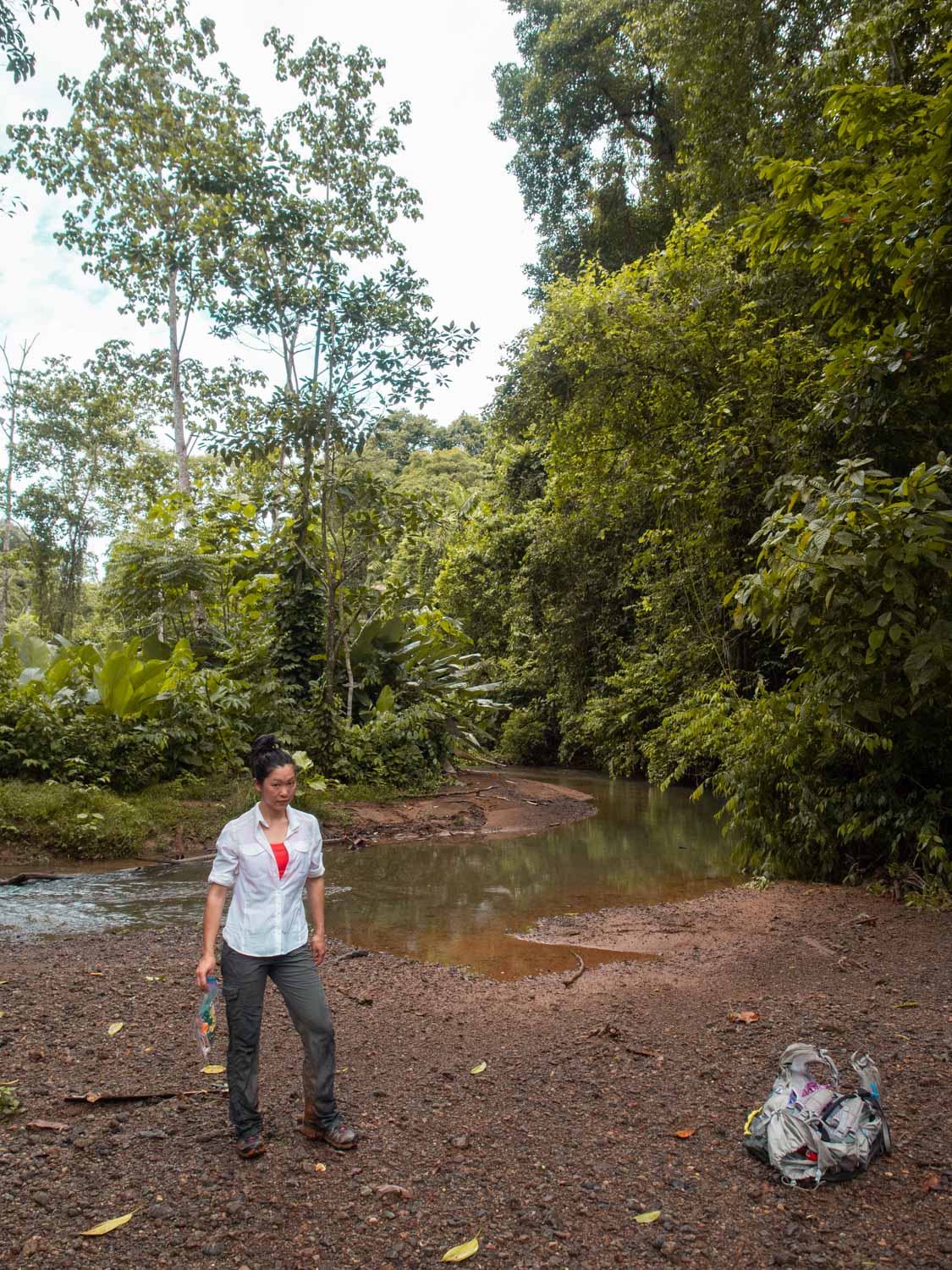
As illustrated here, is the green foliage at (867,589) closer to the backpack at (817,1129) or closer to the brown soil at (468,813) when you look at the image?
the backpack at (817,1129)

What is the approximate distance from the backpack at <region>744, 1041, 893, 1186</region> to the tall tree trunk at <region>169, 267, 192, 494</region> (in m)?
18.5

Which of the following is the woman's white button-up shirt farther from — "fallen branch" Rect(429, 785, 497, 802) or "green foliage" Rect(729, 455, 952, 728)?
"fallen branch" Rect(429, 785, 497, 802)

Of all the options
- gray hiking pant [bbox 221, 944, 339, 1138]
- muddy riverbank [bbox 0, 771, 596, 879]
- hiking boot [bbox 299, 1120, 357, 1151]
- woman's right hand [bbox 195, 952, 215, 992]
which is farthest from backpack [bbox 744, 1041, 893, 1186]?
muddy riverbank [bbox 0, 771, 596, 879]

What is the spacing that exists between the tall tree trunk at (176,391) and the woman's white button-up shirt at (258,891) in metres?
17.4

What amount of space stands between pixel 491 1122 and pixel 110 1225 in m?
1.37

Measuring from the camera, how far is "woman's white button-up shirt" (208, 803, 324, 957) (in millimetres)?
3254

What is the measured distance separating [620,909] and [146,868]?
4.66 meters

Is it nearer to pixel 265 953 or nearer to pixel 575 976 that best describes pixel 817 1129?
pixel 265 953

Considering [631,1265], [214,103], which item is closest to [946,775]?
[631,1265]

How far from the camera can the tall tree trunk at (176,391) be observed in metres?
19.9

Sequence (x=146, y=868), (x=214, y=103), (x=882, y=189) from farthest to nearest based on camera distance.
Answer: (x=214, y=103) → (x=146, y=868) → (x=882, y=189)

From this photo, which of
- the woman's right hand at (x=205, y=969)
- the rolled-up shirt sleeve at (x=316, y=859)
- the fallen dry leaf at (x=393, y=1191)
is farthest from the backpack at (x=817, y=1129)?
the woman's right hand at (x=205, y=969)

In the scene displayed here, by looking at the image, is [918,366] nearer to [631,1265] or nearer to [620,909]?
[620,909]

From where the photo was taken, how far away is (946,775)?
275 inches
